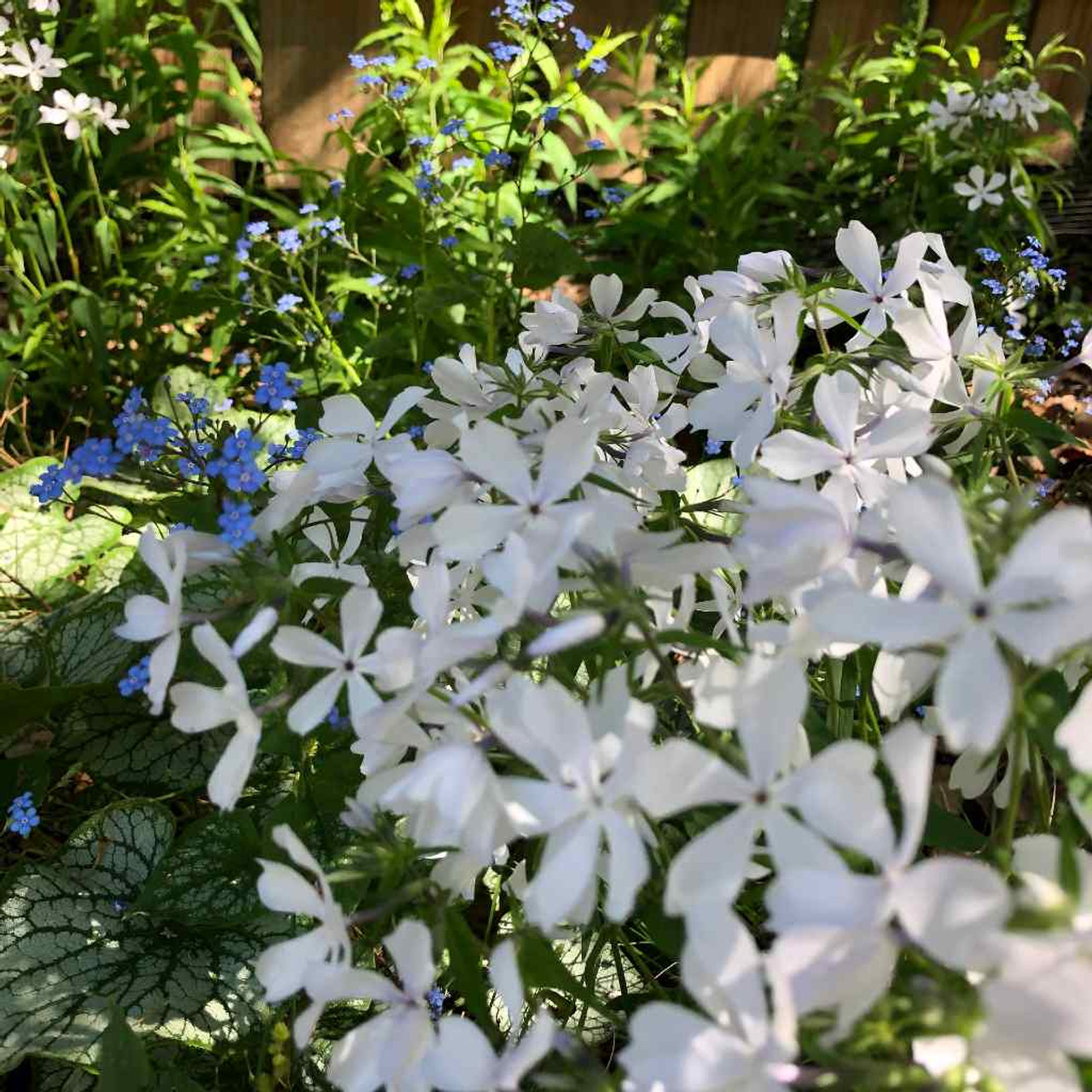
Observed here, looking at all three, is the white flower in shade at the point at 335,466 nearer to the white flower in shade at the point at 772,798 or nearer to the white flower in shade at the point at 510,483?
the white flower in shade at the point at 510,483

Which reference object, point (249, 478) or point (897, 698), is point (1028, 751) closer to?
point (897, 698)

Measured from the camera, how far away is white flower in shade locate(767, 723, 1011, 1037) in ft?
1.50

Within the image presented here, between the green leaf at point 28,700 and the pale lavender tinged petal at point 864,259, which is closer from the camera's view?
the pale lavender tinged petal at point 864,259

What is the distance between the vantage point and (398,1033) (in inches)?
24.2

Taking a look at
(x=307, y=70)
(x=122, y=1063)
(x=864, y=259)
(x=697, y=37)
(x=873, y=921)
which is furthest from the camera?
(x=697, y=37)

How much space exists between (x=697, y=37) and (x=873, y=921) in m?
2.59

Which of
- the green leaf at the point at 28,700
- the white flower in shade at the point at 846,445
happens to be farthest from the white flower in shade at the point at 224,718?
the green leaf at the point at 28,700

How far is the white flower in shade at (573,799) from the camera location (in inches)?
21.2

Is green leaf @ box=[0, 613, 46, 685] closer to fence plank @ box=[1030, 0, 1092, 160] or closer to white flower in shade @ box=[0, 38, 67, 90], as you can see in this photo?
white flower in shade @ box=[0, 38, 67, 90]

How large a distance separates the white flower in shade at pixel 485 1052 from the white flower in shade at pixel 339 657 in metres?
0.16

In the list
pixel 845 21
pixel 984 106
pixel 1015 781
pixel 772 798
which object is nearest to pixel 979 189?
pixel 984 106

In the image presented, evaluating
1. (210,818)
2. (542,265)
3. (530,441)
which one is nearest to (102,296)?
(542,265)

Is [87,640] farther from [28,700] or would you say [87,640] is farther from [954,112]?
[954,112]

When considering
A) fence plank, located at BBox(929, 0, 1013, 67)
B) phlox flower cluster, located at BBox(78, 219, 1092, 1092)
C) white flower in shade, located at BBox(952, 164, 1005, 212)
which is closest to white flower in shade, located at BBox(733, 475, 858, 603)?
phlox flower cluster, located at BBox(78, 219, 1092, 1092)
